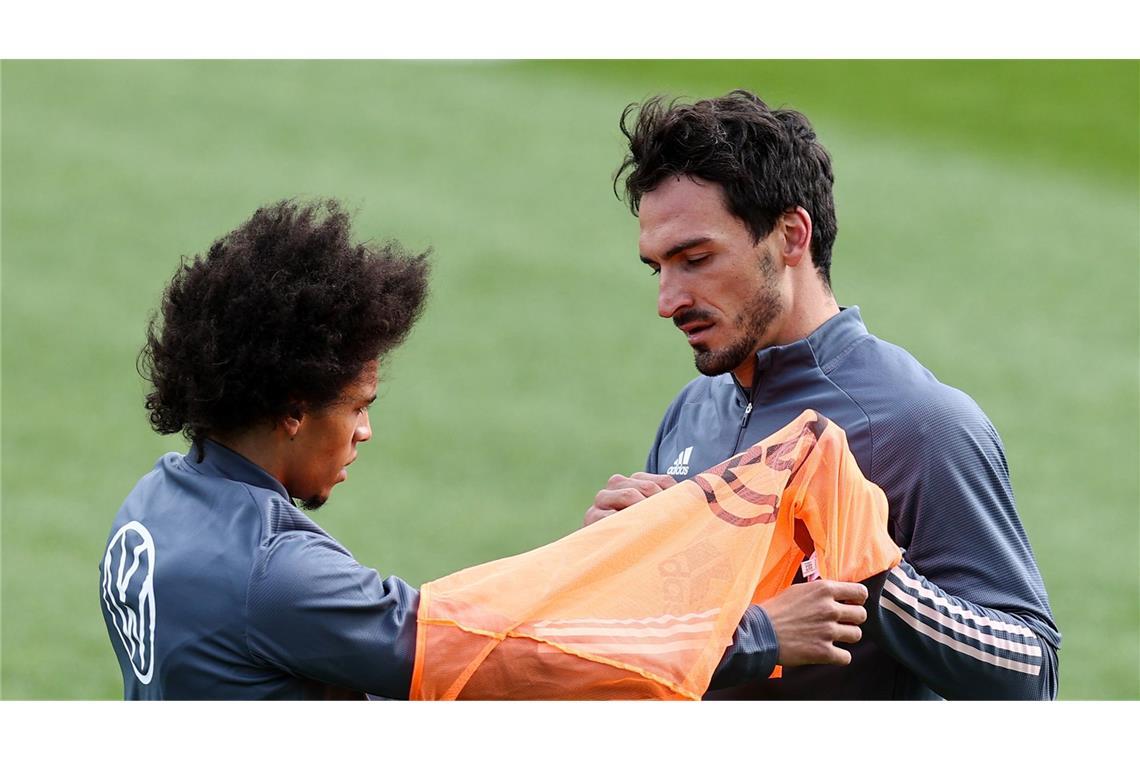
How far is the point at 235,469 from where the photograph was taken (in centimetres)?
322

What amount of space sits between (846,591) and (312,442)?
1306 mm

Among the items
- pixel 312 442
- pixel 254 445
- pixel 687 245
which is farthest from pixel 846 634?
pixel 254 445

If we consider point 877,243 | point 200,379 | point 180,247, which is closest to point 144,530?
point 200,379

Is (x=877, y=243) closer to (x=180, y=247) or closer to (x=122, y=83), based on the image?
(x=180, y=247)

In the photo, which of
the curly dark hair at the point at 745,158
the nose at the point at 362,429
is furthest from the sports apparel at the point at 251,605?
the curly dark hair at the point at 745,158

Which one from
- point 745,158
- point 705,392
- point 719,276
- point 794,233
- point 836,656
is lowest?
point 836,656

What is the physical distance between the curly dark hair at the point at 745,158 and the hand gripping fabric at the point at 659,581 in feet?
2.37

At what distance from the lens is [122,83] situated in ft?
90.1

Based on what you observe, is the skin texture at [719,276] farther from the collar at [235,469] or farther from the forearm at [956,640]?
the collar at [235,469]

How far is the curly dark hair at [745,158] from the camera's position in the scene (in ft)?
12.8

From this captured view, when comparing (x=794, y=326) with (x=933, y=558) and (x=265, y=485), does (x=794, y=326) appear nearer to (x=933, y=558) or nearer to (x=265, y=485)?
(x=933, y=558)

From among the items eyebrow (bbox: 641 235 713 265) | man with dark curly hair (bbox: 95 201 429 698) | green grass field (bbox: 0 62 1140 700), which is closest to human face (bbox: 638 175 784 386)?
eyebrow (bbox: 641 235 713 265)

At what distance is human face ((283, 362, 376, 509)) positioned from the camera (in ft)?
10.9

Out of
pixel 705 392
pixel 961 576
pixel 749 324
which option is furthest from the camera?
pixel 705 392
